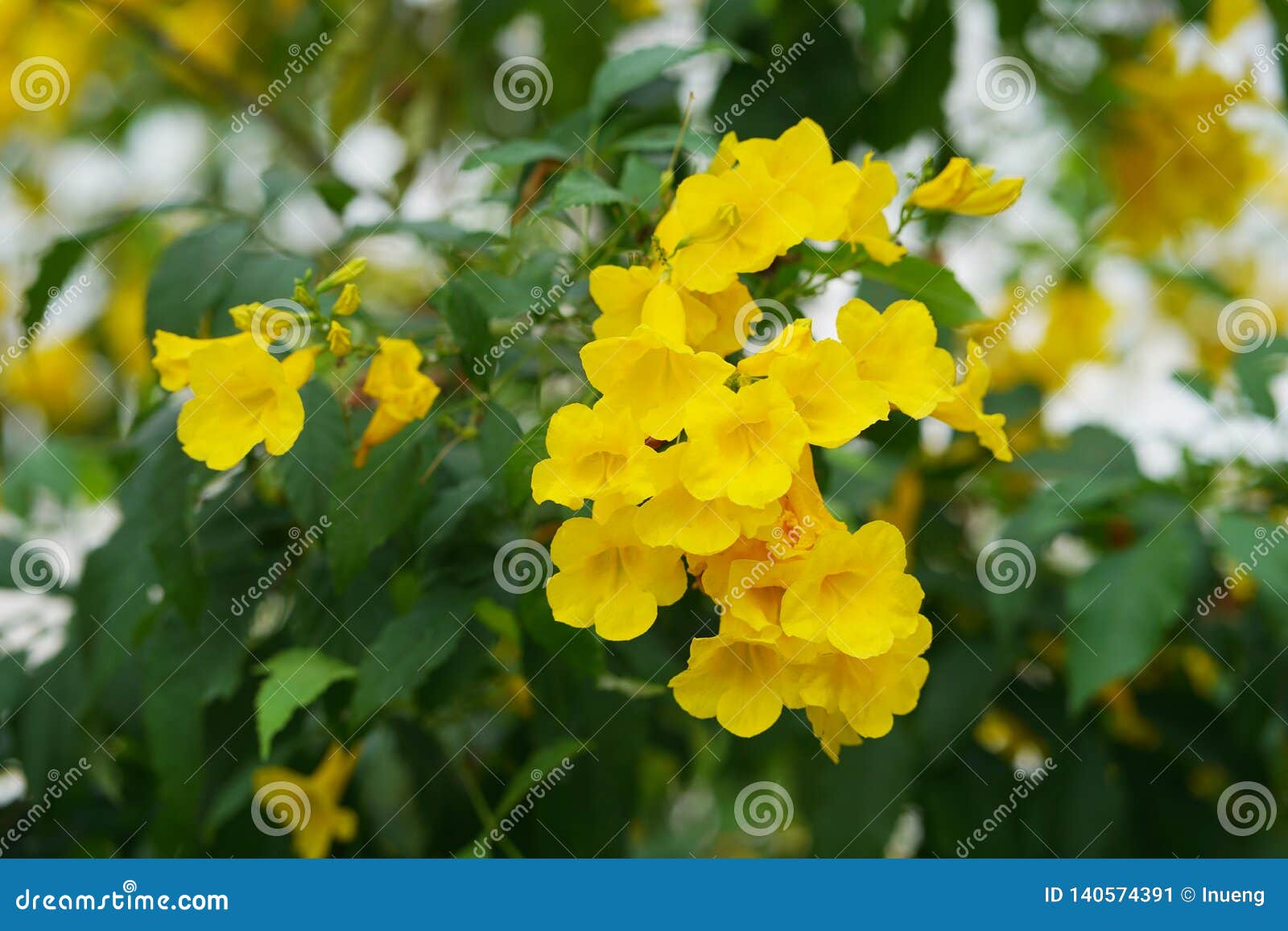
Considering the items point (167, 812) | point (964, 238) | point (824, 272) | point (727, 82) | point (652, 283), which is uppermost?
point (964, 238)

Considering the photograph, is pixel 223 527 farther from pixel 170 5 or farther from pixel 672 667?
pixel 170 5

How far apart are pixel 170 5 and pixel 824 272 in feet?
6.11

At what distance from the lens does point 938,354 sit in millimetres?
835

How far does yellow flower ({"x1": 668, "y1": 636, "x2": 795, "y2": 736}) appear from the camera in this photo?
30.8 inches

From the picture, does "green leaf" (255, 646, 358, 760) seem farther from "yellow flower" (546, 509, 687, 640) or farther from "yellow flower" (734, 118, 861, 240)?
"yellow flower" (734, 118, 861, 240)

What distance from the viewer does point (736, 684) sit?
79cm

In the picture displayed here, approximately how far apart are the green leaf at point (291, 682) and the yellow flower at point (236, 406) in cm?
23

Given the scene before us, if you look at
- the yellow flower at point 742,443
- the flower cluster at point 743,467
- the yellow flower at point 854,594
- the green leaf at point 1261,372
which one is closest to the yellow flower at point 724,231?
the flower cluster at point 743,467

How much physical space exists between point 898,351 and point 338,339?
44 cm

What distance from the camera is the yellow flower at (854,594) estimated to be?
28.8 inches

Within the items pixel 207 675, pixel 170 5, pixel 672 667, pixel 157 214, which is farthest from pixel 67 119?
pixel 672 667

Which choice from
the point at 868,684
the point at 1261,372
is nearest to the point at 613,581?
the point at 868,684

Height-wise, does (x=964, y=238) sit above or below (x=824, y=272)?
above

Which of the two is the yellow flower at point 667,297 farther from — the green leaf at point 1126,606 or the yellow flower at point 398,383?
the green leaf at point 1126,606
